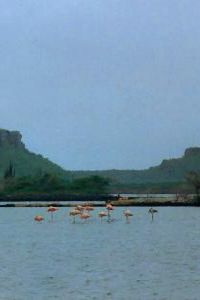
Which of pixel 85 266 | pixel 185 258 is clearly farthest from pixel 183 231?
pixel 85 266

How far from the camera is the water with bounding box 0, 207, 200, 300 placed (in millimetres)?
32156

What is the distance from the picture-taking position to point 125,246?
2154 inches

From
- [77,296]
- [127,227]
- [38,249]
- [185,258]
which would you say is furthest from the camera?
[127,227]

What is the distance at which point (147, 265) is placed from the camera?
41562 millimetres

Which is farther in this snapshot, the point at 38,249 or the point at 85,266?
the point at 38,249

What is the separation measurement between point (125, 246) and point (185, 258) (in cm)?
995

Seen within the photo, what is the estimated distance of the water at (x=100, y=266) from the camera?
32156mm

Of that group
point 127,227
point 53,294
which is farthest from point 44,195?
point 53,294

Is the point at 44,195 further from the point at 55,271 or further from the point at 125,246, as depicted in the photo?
the point at 55,271

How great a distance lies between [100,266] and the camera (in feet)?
135

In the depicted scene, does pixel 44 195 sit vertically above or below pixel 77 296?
above

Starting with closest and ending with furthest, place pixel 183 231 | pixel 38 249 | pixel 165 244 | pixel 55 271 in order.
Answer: pixel 55 271 → pixel 38 249 → pixel 165 244 → pixel 183 231

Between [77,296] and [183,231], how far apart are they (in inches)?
1676

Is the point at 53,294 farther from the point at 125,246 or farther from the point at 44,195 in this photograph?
the point at 44,195
